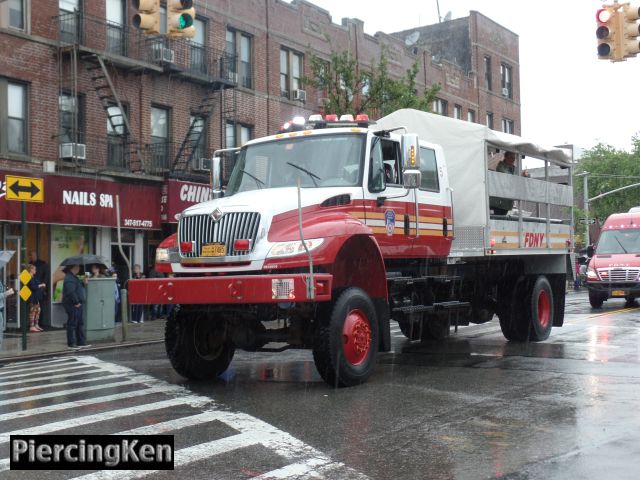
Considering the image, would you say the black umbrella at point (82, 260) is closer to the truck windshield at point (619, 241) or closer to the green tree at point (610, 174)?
the truck windshield at point (619, 241)

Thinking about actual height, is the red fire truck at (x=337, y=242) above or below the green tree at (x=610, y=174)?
below

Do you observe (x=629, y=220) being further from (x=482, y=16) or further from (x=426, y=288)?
(x=482, y=16)

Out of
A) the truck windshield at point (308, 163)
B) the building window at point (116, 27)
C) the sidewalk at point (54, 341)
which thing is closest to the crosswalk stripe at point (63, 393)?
the truck windshield at point (308, 163)

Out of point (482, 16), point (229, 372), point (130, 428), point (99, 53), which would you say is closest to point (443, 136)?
point (229, 372)

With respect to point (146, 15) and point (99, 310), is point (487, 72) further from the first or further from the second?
point (146, 15)

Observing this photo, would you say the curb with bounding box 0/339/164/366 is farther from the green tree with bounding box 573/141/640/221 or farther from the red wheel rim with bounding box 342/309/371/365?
the green tree with bounding box 573/141/640/221

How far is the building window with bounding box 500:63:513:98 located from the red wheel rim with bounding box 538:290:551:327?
3160 centimetres

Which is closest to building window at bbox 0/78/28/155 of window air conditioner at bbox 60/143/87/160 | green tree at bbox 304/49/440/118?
window air conditioner at bbox 60/143/87/160

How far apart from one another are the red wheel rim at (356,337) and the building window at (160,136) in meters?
15.8

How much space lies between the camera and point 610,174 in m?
59.6

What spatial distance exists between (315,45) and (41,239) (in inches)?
553

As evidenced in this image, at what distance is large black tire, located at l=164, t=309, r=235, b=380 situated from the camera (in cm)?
1020

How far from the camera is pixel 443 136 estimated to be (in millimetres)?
12773

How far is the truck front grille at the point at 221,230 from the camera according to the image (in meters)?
9.27
